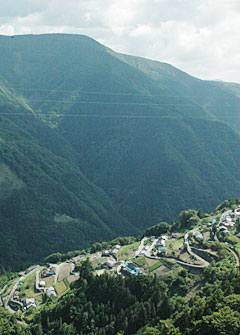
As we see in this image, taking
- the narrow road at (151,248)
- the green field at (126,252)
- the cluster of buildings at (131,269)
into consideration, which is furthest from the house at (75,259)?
the cluster of buildings at (131,269)

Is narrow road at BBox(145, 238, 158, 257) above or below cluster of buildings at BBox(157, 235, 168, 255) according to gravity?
below

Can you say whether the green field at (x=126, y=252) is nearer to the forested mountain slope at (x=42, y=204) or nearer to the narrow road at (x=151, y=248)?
the narrow road at (x=151, y=248)

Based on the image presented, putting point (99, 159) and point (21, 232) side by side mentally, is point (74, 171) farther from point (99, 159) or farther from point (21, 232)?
point (21, 232)

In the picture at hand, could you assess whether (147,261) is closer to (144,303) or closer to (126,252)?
(126,252)

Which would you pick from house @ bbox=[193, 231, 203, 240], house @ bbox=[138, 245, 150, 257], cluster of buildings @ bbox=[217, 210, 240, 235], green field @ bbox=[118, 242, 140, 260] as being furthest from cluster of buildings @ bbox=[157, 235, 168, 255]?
cluster of buildings @ bbox=[217, 210, 240, 235]

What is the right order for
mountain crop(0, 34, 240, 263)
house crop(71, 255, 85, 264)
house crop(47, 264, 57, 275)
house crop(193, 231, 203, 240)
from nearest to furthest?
house crop(193, 231, 203, 240)
house crop(47, 264, 57, 275)
house crop(71, 255, 85, 264)
mountain crop(0, 34, 240, 263)

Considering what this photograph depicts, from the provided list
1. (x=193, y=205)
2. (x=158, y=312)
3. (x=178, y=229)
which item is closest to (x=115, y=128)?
(x=193, y=205)

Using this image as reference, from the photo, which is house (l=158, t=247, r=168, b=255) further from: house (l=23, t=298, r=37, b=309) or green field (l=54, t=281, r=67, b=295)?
house (l=23, t=298, r=37, b=309)
